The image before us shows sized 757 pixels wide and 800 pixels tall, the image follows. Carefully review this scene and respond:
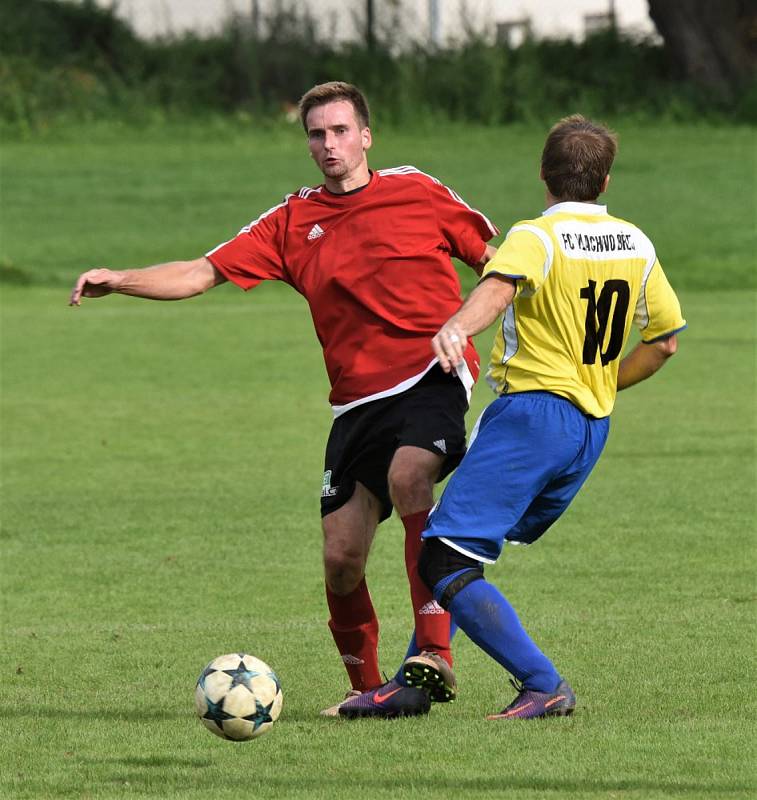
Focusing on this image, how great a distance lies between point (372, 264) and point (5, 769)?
230 cm

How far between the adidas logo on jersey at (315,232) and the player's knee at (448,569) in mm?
1436

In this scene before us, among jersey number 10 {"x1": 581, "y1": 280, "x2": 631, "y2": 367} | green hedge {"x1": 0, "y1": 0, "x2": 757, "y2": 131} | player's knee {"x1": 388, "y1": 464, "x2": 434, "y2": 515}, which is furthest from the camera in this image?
green hedge {"x1": 0, "y1": 0, "x2": 757, "y2": 131}

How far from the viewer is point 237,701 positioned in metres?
5.52

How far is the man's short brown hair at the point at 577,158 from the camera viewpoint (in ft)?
18.9

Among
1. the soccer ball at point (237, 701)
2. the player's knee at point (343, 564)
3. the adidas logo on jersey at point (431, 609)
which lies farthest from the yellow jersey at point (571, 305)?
the soccer ball at point (237, 701)

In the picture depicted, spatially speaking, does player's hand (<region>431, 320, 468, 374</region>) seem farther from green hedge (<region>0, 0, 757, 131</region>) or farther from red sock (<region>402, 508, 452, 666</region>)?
green hedge (<region>0, 0, 757, 131</region>)

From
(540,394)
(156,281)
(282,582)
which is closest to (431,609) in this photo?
(540,394)

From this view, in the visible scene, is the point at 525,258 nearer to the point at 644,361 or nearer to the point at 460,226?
the point at 644,361

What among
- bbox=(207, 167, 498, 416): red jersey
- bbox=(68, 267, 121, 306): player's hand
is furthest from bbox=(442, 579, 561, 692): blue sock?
bbox=(68, 267, 121, 306): player's hand

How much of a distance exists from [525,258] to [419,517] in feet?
3.63

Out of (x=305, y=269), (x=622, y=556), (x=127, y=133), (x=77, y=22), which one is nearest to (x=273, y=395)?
(x=622, y=556)

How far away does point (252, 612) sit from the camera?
26.5 ft

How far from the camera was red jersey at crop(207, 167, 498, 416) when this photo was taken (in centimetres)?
646

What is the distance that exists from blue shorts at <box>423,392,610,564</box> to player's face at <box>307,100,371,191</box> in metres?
1.29
